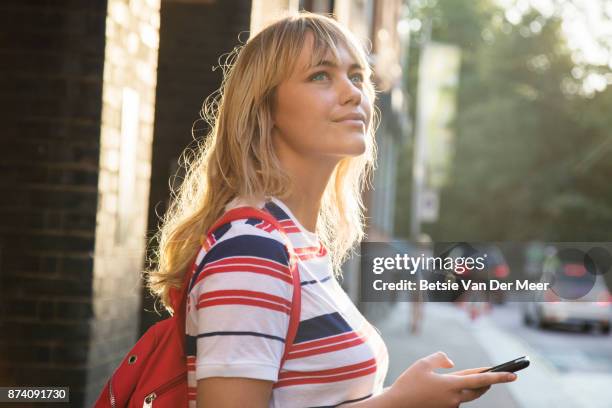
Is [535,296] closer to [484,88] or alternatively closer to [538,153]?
[538,153]

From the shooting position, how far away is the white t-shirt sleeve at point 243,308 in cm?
148

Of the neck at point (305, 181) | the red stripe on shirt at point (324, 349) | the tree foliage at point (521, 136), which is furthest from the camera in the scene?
the tree foliage at point (521, 136)

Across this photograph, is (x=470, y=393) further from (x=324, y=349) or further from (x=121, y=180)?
(x=121, y=180)

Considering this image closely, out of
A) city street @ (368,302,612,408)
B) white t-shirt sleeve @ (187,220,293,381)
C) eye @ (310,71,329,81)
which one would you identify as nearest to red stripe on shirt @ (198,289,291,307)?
white t-shirt sleeve @ (187,220,293,381)

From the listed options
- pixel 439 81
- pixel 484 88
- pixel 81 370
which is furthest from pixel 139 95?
pixel 484 88

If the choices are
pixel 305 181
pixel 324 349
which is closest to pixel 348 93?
pixel 305 181

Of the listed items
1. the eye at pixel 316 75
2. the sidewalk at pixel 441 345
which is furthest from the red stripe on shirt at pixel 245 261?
the sidewalk at pixel 441 345

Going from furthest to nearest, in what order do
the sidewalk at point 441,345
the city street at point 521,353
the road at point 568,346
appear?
the road at point 568,346
the city street at point 521,353
the sidewalk at point 441,345

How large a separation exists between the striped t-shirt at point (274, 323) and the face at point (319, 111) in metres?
0.15

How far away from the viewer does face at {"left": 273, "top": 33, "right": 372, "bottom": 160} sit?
1772 millimetres

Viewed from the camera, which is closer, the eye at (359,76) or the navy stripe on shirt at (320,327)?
the navy stripe on shirt at (320,327)

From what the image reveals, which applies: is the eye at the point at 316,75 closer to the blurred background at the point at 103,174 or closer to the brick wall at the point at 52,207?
the blurred background at the point at 103,174

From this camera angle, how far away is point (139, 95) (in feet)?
12.6

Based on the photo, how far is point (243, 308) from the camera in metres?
1.48
